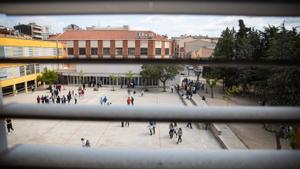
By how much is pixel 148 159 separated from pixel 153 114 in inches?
6.5

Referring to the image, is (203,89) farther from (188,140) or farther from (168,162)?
(168,162)

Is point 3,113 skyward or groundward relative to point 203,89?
skyward

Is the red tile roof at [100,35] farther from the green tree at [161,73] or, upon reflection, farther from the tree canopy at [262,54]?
the tree canopy at [262,54]

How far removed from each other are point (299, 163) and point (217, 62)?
1.36 feet

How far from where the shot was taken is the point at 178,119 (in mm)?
711

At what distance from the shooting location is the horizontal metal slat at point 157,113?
2.35 feet

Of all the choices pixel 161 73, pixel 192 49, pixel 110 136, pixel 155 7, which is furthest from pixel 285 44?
pixel 192 49

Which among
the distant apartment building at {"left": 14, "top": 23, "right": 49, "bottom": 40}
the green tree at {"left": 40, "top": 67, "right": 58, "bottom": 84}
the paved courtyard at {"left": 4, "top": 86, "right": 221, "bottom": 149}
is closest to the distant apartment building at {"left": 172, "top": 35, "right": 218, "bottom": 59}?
the distant apartment building at {"left": 14, "top": 23, "right": 49, "bottom": 40}

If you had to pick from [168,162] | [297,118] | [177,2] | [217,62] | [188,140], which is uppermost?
[177,2]

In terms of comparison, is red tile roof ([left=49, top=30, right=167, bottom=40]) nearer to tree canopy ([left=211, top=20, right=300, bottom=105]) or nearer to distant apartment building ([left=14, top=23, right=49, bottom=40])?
distant apartment building ([left=14, top=23, right=49, bottom=40])

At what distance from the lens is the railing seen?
72 cm

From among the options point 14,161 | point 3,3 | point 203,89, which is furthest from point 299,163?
point 203,89

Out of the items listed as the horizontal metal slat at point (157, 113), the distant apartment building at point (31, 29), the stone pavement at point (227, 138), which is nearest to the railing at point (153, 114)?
the horizontal metal slat at point (157, 113)

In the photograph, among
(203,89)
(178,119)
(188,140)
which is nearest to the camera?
(178,119)
